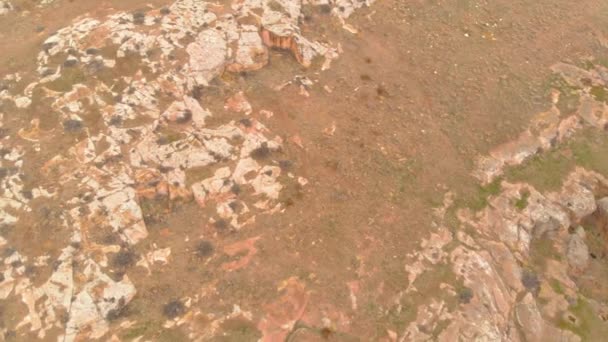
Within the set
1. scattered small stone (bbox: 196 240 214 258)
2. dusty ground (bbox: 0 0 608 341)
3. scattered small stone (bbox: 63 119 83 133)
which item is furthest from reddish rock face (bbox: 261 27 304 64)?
scattered small stone (bbox: 196 240 214 258)

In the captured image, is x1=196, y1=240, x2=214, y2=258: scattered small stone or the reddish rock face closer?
x1=196, y1=240, x2=214, y2=258: scattered small stone

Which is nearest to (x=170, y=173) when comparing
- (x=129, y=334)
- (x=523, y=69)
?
(x=129, y=334)

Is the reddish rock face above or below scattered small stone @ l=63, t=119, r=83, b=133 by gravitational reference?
above

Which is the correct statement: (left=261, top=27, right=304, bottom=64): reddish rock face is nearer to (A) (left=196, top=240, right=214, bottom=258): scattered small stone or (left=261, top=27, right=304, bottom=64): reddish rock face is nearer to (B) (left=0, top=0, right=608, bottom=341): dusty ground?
(B) (left=0, top=0, right=608, bottom=341): dusty ground

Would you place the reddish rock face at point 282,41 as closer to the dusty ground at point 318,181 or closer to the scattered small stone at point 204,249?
the dusty ground at point 318,181

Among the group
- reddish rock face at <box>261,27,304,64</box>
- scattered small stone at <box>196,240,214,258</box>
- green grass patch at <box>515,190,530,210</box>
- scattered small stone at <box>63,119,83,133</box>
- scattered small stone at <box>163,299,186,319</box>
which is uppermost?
reddish rock face at <box>261,27,304,64</box>

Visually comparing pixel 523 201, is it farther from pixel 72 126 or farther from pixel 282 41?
pixel 72 126

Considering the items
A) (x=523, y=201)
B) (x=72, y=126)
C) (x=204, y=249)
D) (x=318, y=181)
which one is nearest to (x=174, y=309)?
(x=204, y=249)

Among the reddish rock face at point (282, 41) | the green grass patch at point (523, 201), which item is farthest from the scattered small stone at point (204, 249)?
→ the green grass patch at point (523, 201)

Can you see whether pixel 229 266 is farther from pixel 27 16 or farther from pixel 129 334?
pixel 27 16

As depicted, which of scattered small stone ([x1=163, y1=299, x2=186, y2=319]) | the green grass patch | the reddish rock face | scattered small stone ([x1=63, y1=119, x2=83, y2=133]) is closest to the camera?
scattered small stone ([x1=163, y1=299, x2=186, y2=319])
